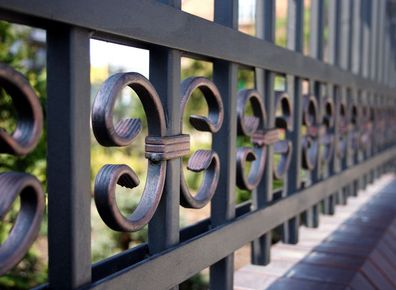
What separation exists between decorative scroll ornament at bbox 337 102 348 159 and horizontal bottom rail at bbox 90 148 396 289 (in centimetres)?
60

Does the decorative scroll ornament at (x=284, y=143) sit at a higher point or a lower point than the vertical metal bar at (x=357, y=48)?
lower

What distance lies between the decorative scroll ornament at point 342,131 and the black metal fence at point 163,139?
0.44 metres

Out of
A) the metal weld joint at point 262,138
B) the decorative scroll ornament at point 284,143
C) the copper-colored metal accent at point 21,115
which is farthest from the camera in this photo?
the decorative scroll ornament at point 284,143

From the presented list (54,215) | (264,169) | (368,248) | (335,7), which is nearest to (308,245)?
(368,248)

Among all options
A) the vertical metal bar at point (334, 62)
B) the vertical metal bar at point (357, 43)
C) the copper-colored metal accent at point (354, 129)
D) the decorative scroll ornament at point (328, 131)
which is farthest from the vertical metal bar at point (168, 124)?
the vertical metal bar at point (357, 43)

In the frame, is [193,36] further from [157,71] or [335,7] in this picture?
[335,7]

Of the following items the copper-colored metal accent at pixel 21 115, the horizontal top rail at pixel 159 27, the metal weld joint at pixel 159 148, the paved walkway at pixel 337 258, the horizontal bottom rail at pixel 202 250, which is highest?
the horizontal top rail at pixel 159 27

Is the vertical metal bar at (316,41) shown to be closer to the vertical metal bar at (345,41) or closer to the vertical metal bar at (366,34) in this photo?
the vertical metal bar at (345,41)

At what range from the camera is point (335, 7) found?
222 centimetres

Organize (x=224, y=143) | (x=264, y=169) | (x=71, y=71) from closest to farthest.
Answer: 1. (x=71, y=71)
2. (x=224, y=143)
3. (x=264, y=169)

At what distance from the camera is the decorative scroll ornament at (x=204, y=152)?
40.1 inches

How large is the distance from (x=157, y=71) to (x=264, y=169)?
1.89 feet

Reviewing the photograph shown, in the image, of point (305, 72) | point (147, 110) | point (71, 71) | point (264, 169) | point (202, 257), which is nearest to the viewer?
point (71, 71)

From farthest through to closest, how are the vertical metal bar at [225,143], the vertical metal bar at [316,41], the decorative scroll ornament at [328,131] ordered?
the decorative scroll ornament at [328,131] → the vertical metal bar at [316,41] → the vertical metal bar at [225,143]
